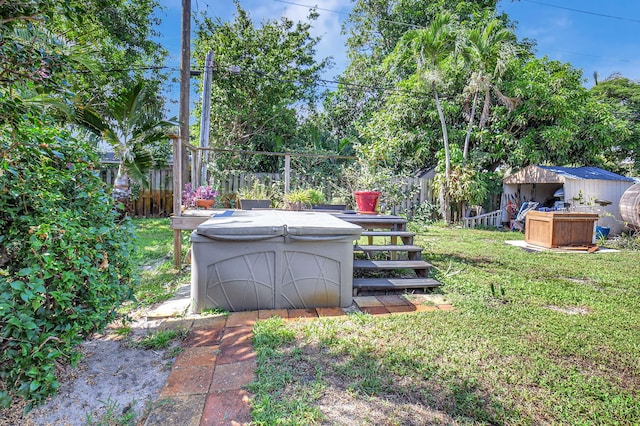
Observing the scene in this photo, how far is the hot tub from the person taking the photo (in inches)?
108

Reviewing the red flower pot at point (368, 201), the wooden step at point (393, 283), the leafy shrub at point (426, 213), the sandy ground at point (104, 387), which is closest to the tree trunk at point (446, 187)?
the leafy shrub at point (426, 213)

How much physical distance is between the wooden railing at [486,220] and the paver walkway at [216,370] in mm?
6773

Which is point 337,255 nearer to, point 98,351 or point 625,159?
point 98,351

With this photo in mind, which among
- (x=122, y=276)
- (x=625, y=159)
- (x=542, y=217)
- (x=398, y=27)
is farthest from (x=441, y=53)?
(x=625, y=159)

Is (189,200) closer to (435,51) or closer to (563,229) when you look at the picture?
(563,229)

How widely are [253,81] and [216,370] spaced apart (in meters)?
10.6

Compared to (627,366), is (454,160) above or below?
above

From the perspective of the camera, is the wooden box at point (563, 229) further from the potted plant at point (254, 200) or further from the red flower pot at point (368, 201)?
the potted plant at point (254, 200)

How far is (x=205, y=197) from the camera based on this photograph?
5.36m

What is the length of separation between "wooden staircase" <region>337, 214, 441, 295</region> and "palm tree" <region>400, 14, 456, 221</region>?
5.19 meters

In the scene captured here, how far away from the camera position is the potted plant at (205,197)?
531 cm

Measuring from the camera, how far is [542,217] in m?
6.16

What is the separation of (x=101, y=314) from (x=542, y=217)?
7.09m

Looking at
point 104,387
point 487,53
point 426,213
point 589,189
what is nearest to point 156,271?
point 104,387
